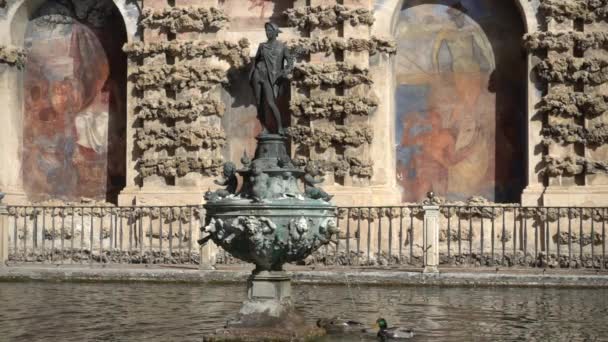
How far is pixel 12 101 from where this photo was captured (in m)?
20.6

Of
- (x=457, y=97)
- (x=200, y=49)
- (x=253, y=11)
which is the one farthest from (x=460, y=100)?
(x=200, y=49)

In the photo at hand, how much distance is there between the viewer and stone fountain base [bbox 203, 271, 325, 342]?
29.7 ft

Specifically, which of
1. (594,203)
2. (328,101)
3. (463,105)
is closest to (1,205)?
(328,101)

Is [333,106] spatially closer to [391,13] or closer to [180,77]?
[391,13]

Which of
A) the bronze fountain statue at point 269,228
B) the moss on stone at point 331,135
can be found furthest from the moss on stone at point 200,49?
the bronze fountain statue at point 269,228

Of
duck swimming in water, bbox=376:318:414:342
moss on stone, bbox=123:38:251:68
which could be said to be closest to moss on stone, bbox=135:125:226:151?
moss on stone, bbox=123:38:251:68

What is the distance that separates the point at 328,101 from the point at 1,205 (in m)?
5.98

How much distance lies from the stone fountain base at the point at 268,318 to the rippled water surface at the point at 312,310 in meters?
0.29

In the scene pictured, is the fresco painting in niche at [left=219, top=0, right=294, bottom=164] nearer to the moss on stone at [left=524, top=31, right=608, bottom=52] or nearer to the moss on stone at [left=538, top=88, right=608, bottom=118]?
the moss on stone at [left=524, top=31, right=608, bottom=52]

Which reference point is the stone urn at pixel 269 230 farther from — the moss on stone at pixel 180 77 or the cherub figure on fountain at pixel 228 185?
the moss on stone at pixel 180 77

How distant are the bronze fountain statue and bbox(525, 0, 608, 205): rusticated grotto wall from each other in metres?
9.11

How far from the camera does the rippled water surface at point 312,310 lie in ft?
31.2

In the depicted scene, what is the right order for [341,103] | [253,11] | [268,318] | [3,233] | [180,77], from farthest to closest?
[253,11]
[180,77]
[341,103]
[3,233]
[268,318]

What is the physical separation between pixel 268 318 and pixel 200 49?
420 inches
